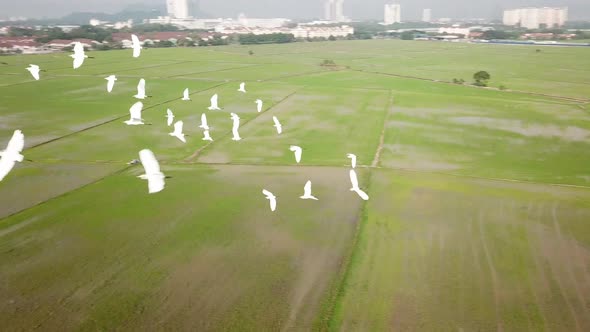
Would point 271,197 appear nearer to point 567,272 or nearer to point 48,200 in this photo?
point 567,272

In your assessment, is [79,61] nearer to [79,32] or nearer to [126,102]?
[126,102]

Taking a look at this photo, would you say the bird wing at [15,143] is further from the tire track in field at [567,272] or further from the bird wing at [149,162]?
the tire track in field at [567,272]

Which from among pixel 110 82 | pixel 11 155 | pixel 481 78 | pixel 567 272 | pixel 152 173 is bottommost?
pixel 567 272

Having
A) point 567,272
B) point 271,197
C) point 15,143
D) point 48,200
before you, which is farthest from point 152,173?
point 567,272

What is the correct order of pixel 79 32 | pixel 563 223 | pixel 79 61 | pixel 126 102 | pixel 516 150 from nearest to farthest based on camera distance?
pixel 79 61
pixel 563 223
pixel 516 150
pixel 126 102
pixel 79 32

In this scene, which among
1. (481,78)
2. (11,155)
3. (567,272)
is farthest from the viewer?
(481,78)

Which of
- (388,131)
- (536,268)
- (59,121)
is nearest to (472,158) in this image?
(388,131)

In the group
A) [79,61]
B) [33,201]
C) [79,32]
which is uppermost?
[79,32]

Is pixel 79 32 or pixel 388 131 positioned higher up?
pixel 79 32
